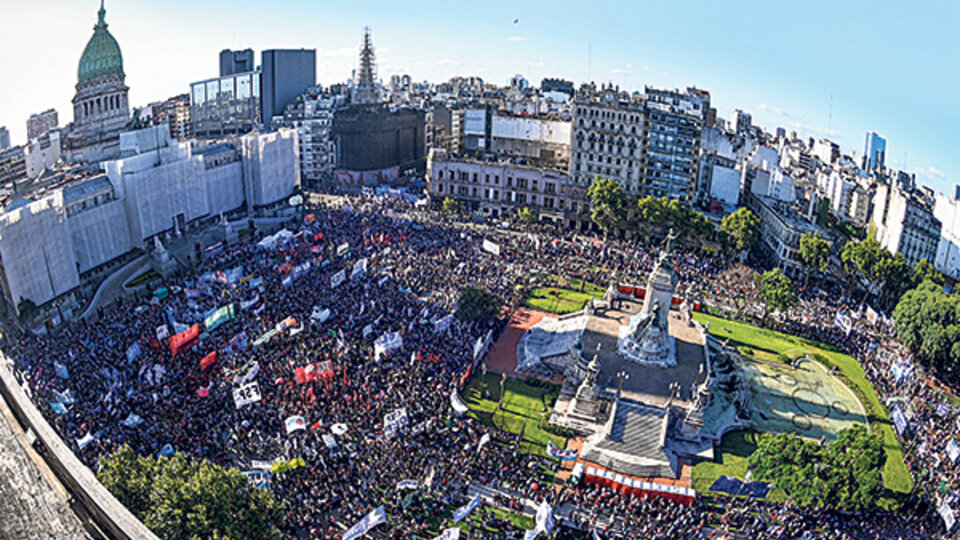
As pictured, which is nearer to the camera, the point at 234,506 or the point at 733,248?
the point at 234,506

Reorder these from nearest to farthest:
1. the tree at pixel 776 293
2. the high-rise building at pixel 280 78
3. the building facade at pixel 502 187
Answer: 1. the tree at pixel 776 293
2. the building facade at pixel 502 187
3. the high-rise building at pixel 280 78

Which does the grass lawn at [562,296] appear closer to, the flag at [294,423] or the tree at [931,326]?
the tree at [931,326]

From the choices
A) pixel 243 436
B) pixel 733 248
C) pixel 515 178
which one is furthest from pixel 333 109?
pixel 243 436

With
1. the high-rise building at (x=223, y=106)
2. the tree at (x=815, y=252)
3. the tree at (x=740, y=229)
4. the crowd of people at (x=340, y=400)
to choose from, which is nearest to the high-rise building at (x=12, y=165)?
the high-rise building at (x=223, y=106)

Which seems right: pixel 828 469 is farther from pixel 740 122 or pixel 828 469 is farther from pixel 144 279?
pixel 740 122

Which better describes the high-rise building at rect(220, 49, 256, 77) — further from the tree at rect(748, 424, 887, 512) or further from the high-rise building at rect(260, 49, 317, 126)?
the tree at rect(748, 424, 887, 512)

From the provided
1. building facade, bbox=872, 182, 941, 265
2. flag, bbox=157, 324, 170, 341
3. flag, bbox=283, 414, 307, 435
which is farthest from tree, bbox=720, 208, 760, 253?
flag, bbox=157, 324, 170, 341

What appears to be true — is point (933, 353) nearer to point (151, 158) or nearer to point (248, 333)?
point (248, 333)
